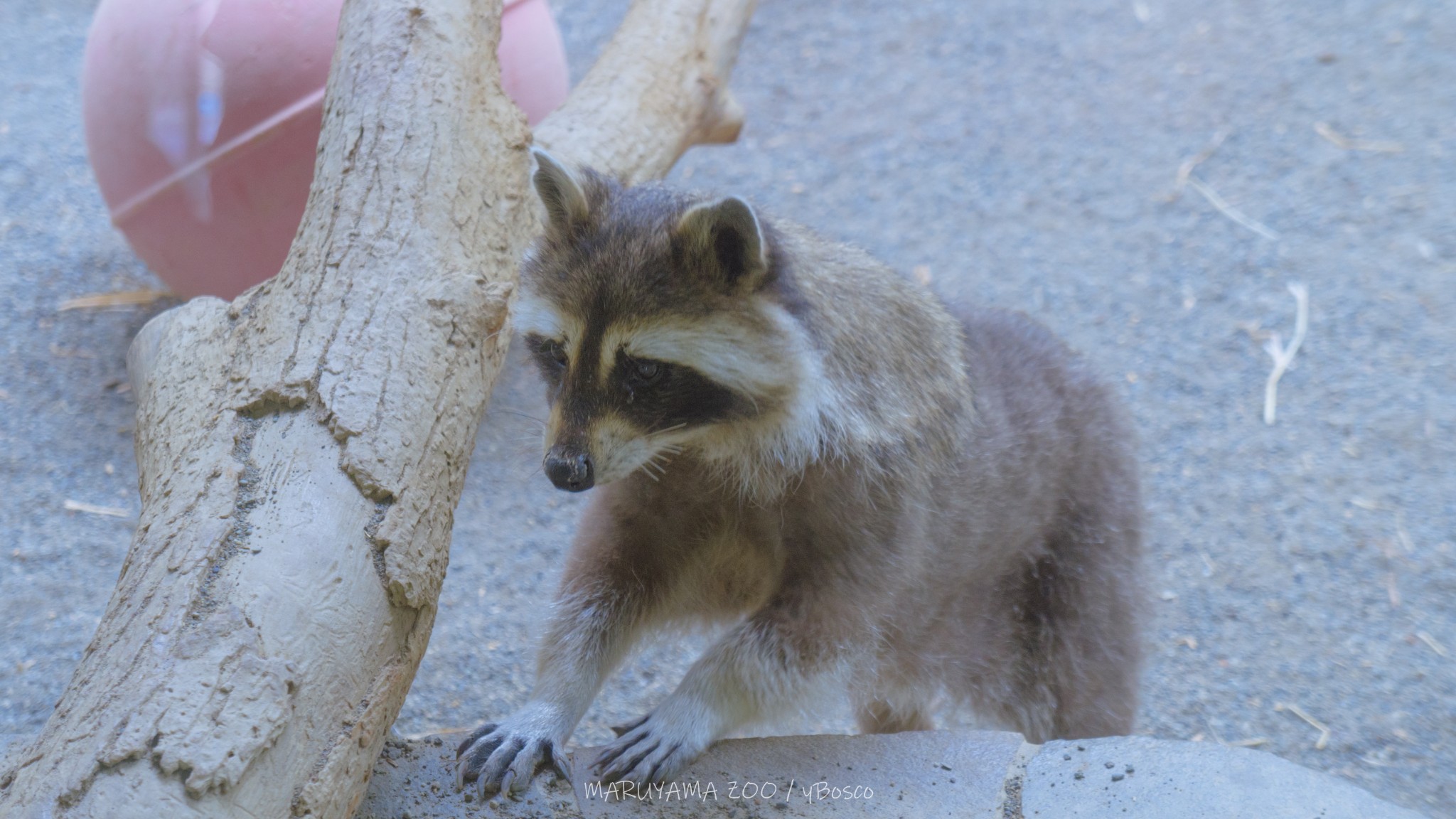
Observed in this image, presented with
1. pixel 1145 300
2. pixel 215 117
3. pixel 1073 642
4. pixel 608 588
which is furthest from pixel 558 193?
pixel 1145 300

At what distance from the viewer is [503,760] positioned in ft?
7.91

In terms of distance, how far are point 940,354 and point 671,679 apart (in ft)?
5.15

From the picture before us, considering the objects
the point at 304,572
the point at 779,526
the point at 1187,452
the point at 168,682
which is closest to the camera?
the point at 168,682

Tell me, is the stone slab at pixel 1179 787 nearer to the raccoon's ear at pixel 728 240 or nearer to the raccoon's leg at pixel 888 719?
the raccoon's leg at pixel 888 719

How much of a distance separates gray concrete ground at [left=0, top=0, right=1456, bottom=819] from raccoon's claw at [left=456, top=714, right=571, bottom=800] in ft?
2.33

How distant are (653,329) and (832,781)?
0.99 metres

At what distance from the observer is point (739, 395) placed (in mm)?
2510

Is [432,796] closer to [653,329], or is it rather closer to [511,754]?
[511,754]

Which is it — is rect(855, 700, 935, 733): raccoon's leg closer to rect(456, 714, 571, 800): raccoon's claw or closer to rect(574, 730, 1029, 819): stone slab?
rect(574, 730, 1029, 819): stone slab

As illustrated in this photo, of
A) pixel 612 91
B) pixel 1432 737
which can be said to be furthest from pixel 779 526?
pixel 1432 737

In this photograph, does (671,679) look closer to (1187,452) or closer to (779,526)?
(779,526)

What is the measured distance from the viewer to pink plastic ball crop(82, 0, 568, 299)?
4.11 m

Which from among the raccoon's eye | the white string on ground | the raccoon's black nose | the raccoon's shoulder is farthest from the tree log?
the white string on ground

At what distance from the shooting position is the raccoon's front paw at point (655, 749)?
2.42 metres
